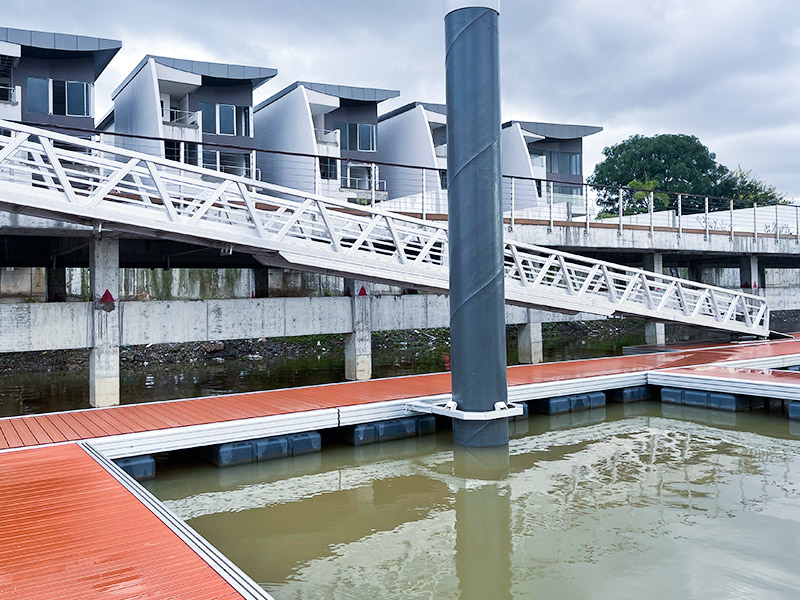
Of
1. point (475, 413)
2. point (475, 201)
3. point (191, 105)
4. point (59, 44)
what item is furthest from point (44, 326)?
point (191, 105)

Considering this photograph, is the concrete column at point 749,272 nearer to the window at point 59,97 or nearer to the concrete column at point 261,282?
the concrete column at point 261,282

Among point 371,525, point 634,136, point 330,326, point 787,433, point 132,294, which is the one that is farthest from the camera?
point 634,136

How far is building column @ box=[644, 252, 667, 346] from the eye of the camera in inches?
773

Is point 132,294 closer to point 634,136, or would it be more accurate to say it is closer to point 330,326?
point 330,326

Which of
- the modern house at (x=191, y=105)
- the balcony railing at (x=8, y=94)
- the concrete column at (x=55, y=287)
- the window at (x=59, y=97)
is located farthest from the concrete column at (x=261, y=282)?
the window at (x=59, y=97)

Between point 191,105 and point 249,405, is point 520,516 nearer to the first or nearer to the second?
point 249,405

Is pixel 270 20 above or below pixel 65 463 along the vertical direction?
above

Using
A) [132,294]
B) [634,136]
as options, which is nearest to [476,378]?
[132,294]

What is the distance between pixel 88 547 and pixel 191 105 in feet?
85.1

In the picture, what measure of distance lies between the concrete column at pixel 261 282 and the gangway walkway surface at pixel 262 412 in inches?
217

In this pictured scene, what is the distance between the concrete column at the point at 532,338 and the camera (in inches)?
680

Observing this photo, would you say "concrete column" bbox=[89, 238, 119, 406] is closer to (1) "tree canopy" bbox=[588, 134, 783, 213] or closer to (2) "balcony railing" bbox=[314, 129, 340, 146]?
(2) "balcony railing" bbox=[314, 129, 340, 146]

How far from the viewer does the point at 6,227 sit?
36.8ft

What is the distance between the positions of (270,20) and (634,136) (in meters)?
58.7
